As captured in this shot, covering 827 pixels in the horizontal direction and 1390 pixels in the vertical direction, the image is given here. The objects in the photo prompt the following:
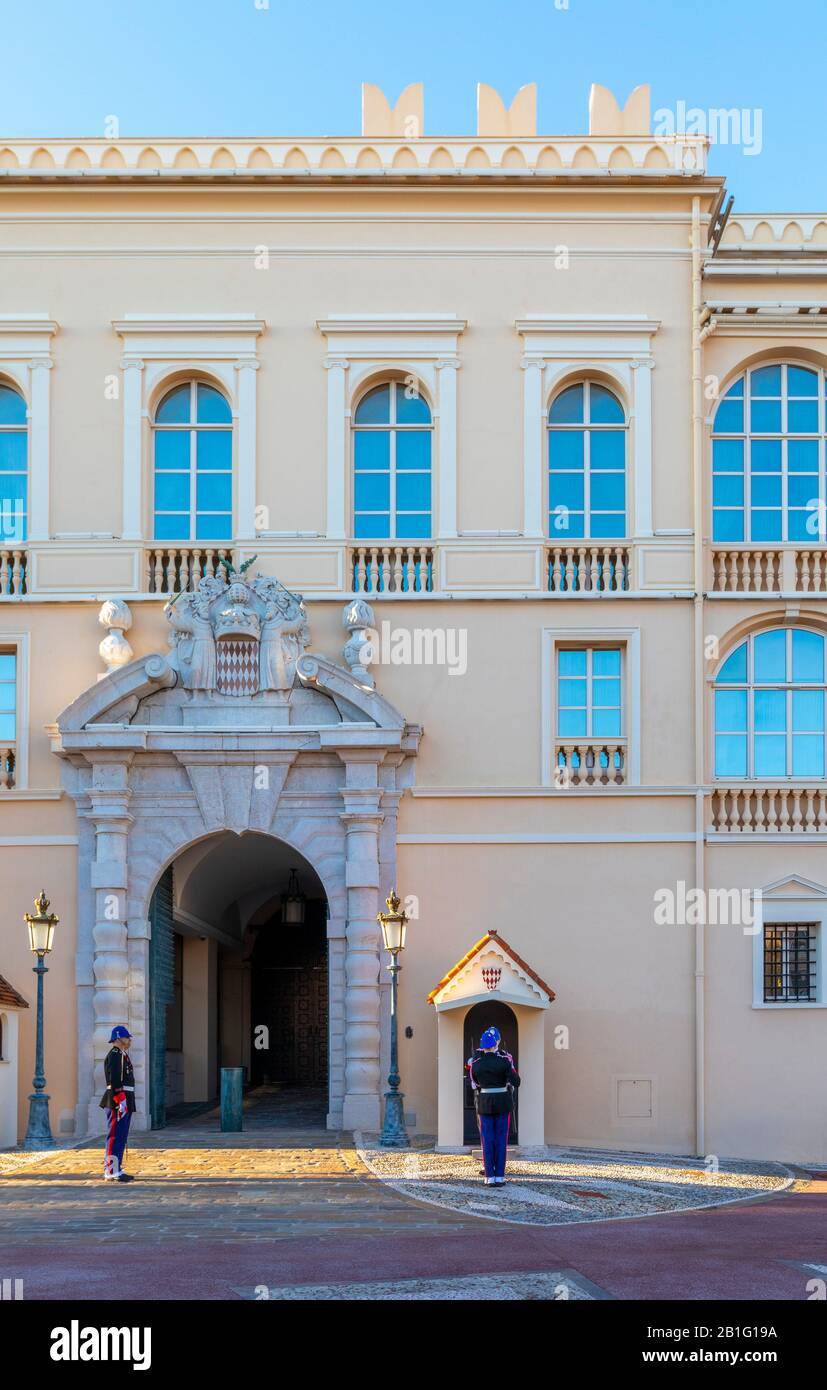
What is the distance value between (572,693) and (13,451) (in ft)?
26.5

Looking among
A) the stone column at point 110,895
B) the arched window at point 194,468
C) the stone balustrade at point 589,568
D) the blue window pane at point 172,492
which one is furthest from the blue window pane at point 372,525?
the stone column at point 110,895

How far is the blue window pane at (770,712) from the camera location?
24.2 meters

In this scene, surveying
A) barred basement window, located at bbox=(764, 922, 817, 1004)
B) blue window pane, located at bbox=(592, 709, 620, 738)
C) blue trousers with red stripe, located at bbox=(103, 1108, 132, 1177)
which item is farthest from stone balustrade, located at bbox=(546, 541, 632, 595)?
blue trousers with red stripe, located at bbox=(103, 1108, 132, 1177)

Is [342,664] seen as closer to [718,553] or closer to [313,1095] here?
[718,553]

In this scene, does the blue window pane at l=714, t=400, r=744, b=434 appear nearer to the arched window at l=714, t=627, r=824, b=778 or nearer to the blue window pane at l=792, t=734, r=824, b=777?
the arched window at l=714, t=627, r=824, b=778

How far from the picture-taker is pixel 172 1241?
14.1m

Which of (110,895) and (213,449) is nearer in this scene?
(110,895)

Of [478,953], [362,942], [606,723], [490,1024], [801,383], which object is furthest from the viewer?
[801,383]

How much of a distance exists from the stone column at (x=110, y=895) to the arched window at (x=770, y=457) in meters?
8.61

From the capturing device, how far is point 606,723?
24.0 meters

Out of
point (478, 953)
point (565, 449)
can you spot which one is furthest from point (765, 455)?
point (478, 953)

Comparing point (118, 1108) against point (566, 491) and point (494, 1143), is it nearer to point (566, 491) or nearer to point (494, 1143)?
point (494, 1143)
